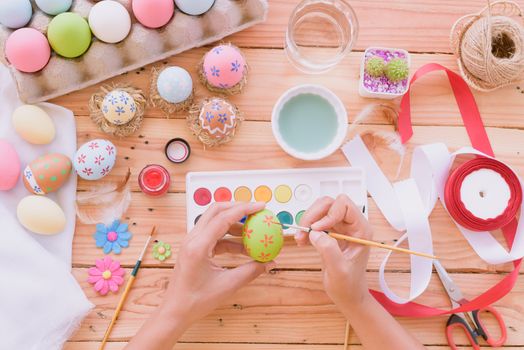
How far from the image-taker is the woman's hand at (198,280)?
0.99 meters

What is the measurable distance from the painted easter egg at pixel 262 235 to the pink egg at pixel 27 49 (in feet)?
1.82

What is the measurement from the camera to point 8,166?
1.10 metres

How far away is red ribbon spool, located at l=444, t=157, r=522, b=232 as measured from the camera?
119 centimetres

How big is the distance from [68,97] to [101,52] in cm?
14

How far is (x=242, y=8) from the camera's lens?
3.87 feet

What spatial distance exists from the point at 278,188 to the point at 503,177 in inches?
20.2

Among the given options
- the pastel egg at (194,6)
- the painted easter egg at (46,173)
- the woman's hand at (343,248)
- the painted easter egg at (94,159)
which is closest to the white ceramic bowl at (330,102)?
the woman's hand at (343,248)

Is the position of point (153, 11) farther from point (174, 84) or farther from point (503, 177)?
point (503, 177)

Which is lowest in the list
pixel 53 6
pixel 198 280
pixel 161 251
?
pixel 198 280

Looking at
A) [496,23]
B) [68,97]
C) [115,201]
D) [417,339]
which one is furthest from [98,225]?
[496,23]

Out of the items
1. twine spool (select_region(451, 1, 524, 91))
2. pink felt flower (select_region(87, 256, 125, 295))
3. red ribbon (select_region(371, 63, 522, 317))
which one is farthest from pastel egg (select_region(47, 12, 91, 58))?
twine spool (select_region(451, 1, 524, 91))

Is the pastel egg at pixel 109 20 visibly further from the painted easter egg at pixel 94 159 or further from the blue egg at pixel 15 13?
the painted easter egg at pixel 94 159

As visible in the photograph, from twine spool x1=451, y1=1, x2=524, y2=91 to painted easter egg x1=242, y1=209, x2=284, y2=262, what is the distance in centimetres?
58

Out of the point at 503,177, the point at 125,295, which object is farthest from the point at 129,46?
the point at 503,177
